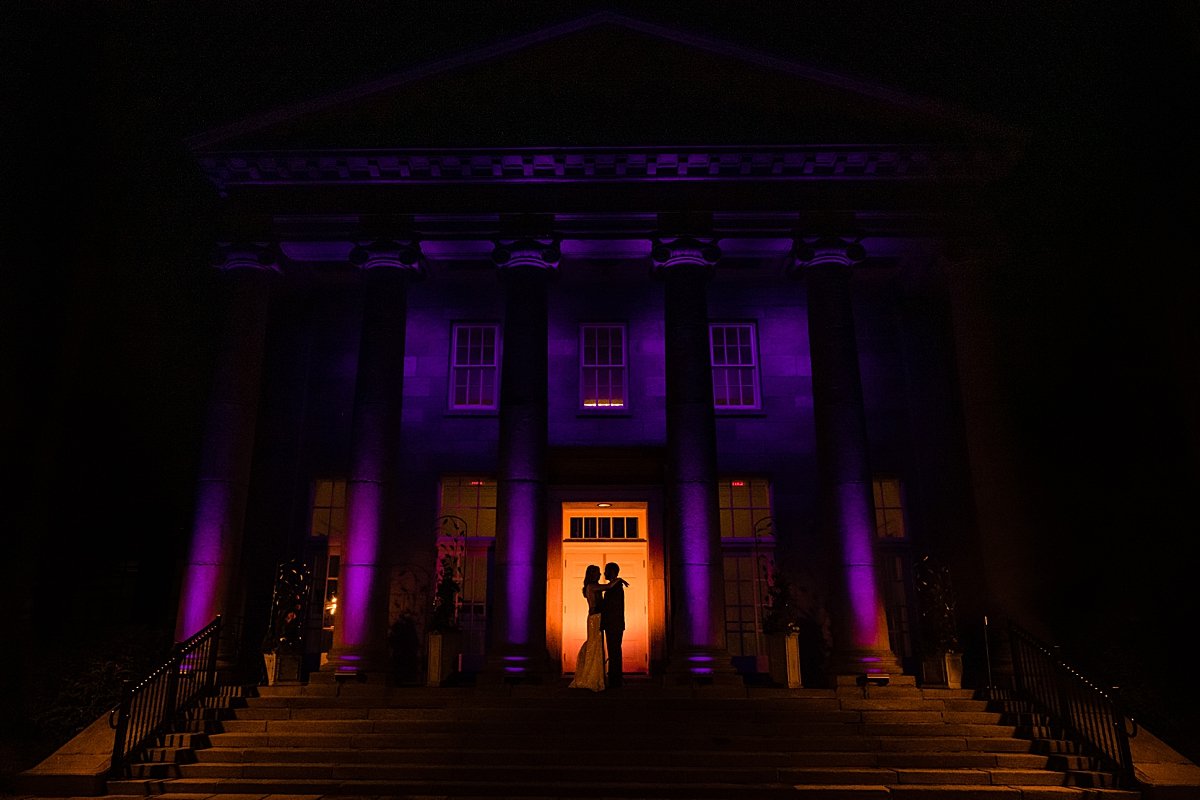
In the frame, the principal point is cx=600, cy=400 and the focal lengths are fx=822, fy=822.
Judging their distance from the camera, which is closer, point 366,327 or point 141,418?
point 366,327

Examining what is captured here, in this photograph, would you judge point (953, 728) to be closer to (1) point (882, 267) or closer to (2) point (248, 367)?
(1) point (882, 267)

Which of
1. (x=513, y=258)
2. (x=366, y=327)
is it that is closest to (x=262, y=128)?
(x=366, y=327)

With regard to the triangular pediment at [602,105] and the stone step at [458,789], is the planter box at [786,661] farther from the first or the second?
the triangular pediment at [602,105]

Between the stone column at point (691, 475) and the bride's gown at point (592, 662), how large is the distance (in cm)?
151

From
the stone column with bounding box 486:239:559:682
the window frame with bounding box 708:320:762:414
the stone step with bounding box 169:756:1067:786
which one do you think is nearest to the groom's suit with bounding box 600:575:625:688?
the stone column with bounding box 486:239:559:682

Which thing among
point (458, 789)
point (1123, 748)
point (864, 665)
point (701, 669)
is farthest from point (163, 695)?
point (1123, 748)

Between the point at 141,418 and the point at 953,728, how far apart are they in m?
18.1

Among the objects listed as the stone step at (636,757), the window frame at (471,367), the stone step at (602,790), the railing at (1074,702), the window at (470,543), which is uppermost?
the window frame at (471,367)

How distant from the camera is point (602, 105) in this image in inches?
656

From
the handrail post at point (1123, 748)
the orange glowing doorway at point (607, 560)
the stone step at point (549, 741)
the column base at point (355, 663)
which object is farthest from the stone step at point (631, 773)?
the orange glowing doorway at point (607, 560)

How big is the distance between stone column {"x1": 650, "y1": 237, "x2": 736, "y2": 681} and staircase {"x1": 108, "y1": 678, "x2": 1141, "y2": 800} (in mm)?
1191

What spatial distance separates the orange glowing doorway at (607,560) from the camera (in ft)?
58.0

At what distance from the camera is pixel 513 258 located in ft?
53.2

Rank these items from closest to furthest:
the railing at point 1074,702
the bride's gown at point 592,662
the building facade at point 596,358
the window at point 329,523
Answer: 1. the railing at point 1074,702
2. the bride's gown at point 592,662
3. the building facade at point 596,358
4. the window at point 329,523
